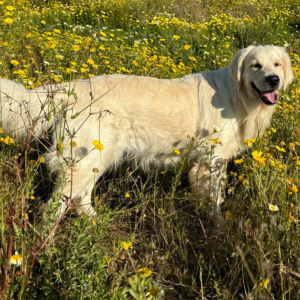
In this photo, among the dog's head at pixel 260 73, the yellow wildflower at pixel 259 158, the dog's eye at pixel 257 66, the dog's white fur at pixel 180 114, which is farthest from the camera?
the dog's eye at pixel 257 66

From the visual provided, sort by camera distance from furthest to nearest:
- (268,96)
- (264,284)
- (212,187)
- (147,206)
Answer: (268,96) → (212,187) → (147,206) → (264,284)

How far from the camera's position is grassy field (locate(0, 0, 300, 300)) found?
1419 millimetres

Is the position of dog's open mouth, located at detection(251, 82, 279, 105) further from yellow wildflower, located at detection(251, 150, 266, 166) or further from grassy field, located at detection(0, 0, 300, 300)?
yellow wildflower, located at detection(251, 150, 266, 166)

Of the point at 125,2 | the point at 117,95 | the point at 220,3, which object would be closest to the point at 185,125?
the point at 117,95

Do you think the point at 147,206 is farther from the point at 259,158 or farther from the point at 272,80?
the point at 272,80

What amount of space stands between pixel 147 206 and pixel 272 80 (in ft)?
5.22

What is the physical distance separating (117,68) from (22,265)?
11.0 ft

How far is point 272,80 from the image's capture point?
276 cm

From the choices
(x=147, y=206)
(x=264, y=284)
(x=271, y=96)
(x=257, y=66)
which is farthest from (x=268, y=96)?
(x=264, y=284)

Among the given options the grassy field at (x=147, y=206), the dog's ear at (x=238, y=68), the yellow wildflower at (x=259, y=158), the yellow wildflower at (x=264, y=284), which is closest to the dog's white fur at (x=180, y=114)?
the dog's ear at (x=238, y=68)

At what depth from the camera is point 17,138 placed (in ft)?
7.53

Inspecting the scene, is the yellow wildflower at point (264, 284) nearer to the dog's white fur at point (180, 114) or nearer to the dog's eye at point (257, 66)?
the dog's white fur at point (180, 114)

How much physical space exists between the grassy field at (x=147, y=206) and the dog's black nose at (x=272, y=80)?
1.53ft

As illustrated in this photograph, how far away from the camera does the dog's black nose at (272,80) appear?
9.03ft
